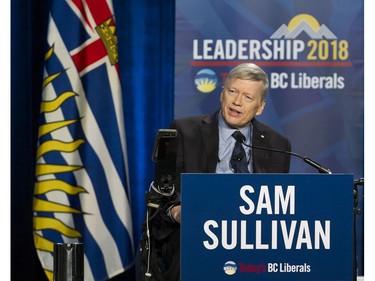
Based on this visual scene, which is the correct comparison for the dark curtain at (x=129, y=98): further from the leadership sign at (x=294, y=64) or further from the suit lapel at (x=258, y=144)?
the suit lapel at (x=258, y=144)

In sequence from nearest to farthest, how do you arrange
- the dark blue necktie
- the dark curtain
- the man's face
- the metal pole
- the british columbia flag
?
the metal pole → the dark blue necktie → the man's face → the british columbia flag → the dark curtain

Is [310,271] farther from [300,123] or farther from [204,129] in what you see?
[300,123]

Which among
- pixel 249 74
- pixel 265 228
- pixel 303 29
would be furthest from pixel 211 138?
pixel 265 228

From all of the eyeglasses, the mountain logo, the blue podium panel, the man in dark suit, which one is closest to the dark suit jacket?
the man in dark suit

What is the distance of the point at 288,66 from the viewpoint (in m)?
4.00

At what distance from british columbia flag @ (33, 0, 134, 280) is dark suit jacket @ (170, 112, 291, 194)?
0.81 meters

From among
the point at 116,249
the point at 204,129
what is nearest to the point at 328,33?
the point at 204,129

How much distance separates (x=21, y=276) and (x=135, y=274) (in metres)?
0.75

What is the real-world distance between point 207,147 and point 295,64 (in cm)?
90

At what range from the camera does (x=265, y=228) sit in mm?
1915

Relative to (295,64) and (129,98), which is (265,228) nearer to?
(295,64)

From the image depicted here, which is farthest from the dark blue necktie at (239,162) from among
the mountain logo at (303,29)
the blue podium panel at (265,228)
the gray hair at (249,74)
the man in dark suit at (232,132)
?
the blue podium panel at (265,228)

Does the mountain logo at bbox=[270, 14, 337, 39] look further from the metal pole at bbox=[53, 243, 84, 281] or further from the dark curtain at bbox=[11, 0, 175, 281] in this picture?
the metal pole at bbox=[53, 243, 84, 281]

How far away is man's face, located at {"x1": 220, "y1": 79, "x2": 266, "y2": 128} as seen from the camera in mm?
3600
